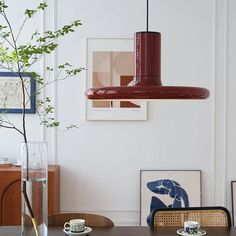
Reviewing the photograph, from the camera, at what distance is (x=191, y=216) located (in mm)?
2641

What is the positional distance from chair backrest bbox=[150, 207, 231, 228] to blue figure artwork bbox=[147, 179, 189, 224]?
3.83 feet

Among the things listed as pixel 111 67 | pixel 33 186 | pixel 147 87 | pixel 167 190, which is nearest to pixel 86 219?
pixel 33 186

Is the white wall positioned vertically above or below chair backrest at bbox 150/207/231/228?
above

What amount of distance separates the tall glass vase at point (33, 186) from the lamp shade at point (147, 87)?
1.35 ft

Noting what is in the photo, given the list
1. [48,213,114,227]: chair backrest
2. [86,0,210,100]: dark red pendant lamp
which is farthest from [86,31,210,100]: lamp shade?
[48,213,114,227]: chair backrest

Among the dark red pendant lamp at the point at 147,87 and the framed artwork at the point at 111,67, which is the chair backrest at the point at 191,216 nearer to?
the dark red pendant lamp at the point at 147,87

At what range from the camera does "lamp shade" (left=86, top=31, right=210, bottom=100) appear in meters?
1.55

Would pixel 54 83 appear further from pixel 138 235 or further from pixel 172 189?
pixel 138 235

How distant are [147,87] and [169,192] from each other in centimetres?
241

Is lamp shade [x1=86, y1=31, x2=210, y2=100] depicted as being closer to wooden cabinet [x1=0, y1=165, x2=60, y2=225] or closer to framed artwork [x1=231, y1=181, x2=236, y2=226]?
wooden cabinet [x1=0, y1=165, x2=60, y2=225]

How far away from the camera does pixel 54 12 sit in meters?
3.82

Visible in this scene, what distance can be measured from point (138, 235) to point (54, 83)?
1.95 meters

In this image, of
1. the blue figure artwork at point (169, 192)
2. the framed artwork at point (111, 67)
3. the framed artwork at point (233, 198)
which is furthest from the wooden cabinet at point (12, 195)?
the framed artwork at point (233, 198)

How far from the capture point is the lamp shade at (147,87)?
5.10 feet
